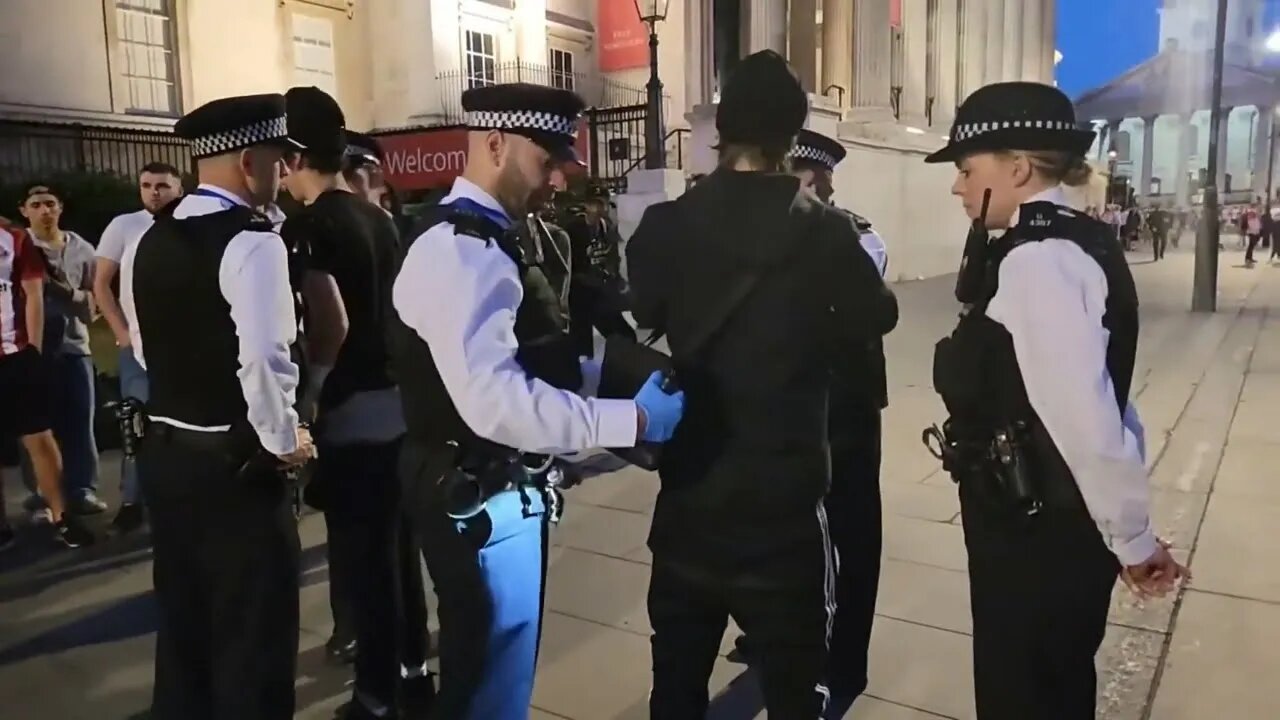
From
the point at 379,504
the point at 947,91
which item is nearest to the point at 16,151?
the point at 379,504

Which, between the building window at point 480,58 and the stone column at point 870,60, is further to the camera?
the building window at point 480,58

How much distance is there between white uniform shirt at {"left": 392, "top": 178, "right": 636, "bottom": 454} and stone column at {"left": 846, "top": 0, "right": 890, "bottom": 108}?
60.4 ft

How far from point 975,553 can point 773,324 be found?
0.76 meters

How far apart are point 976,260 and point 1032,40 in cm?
3151

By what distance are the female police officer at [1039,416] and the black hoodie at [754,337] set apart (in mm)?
309

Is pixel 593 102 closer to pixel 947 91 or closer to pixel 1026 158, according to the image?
pixel 947 91

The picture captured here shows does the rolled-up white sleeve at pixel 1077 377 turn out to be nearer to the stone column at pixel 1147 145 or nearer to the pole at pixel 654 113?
the pole at pixel 654 113

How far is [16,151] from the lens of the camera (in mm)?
13742

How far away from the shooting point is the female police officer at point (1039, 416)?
212 centimetres

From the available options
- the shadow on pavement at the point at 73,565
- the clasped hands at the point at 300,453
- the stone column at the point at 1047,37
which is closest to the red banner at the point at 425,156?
the shadow on pavement at the point at 73,565

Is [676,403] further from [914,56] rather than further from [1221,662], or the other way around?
[914,56]

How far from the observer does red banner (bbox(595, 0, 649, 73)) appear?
79.2ft

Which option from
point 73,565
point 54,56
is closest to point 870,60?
point 54,56

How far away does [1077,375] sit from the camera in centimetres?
210
